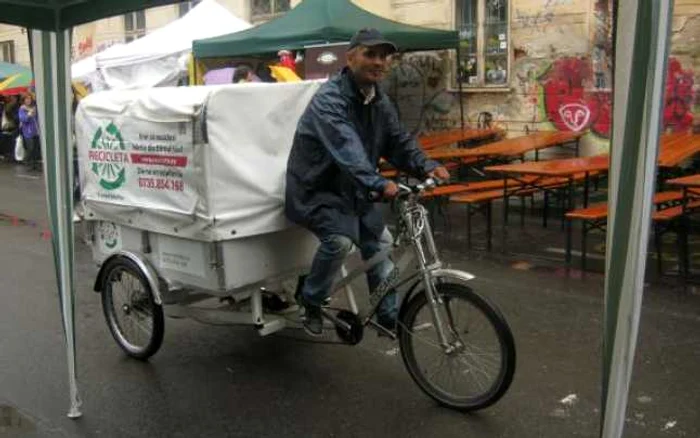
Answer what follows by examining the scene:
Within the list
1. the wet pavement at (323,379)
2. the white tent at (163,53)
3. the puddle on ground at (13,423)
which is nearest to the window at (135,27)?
the white tent at (163,53)

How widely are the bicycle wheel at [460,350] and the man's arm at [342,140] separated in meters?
0.64

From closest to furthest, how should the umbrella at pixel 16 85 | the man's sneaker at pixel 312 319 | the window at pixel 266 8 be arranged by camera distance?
the man's sneaker at pixel 312 319
the window at pixel 266 8
the umbrella at pixel 16 85

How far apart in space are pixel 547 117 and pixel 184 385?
9.00 m

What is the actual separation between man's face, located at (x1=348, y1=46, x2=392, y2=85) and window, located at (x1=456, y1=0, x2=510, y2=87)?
8.93 m

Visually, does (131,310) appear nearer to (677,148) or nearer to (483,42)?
(677,148)

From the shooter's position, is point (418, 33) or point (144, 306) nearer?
point (144, 306)

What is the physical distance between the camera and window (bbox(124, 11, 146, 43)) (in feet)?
71.3

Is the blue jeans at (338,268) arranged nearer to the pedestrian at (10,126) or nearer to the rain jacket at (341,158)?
the rain jacket at (341,158)

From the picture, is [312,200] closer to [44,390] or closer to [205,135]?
[205,135]

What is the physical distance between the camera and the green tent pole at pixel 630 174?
2188 mm

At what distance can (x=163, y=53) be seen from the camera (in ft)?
48.7

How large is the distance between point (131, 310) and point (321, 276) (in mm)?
1398

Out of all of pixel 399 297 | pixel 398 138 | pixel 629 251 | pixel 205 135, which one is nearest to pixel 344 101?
pixel 398 138

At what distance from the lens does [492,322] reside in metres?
3.86
